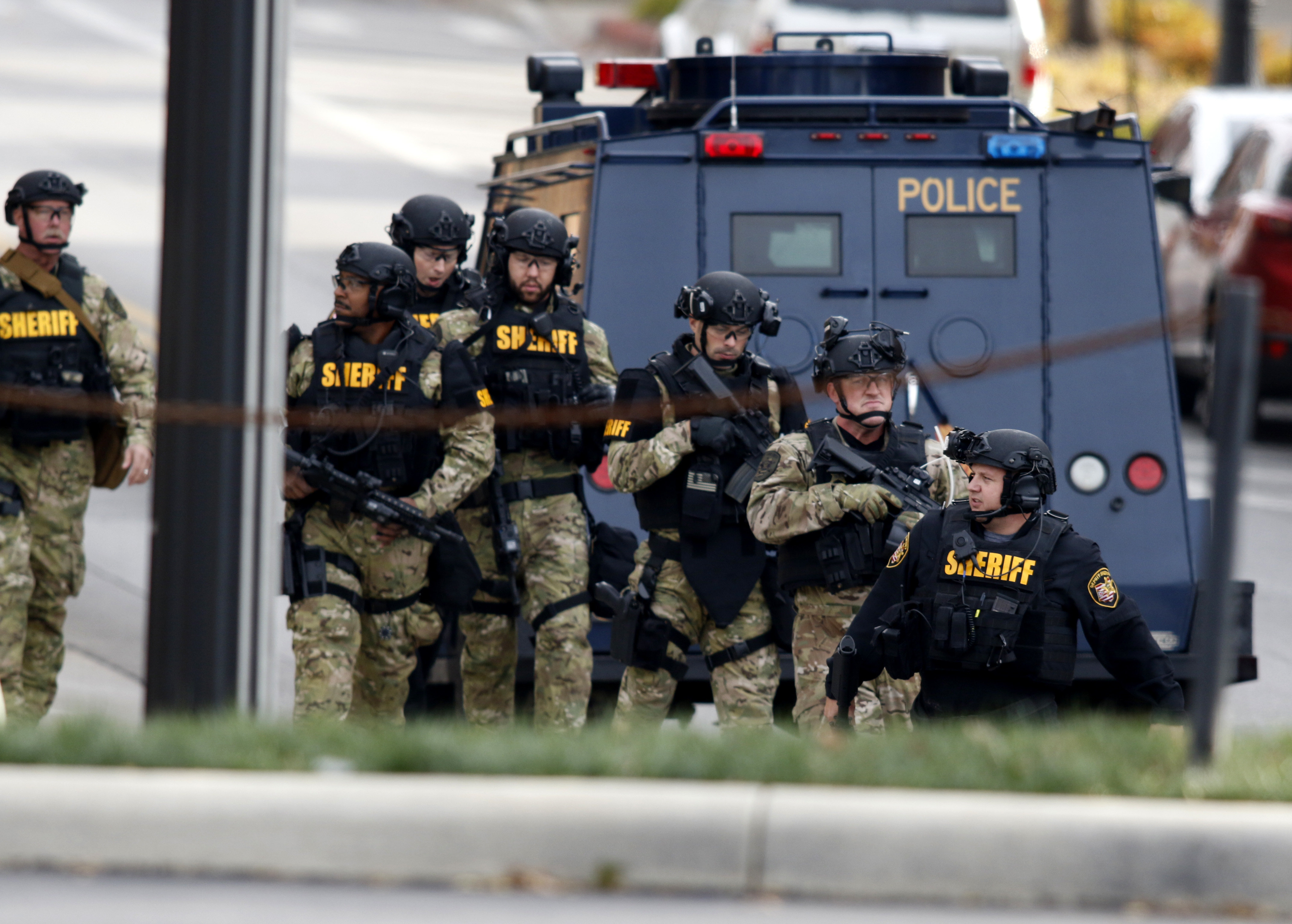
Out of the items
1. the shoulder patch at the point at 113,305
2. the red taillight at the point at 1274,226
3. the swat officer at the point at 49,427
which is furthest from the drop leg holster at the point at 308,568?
the red taillight at the point at 1274,226

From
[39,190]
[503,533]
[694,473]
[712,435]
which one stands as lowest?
[503,533]

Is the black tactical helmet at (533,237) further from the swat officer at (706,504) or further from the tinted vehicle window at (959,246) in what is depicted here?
the tinted vehicle window at (959,246)

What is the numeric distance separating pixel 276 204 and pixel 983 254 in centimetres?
345

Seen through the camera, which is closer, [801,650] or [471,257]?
[801,650]

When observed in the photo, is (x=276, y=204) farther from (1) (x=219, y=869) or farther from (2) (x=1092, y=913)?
(2) (x=1092, y=913)

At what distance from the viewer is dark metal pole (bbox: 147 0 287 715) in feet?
16.2

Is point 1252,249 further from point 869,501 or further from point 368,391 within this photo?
point 368,391

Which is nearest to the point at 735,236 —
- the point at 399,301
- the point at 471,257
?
the point at 399,301

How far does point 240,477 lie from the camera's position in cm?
498

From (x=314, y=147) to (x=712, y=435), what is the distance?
20962 mm

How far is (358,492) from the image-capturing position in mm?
6695

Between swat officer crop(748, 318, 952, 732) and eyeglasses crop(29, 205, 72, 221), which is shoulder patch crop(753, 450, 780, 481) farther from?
eyeglasses crop(29, 205, 72, 221)

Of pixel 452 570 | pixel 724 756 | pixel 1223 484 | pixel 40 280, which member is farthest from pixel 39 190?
pixel 1223 484

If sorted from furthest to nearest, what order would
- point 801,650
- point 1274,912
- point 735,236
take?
point 735,236 < point 801,650 < point 1274,912
